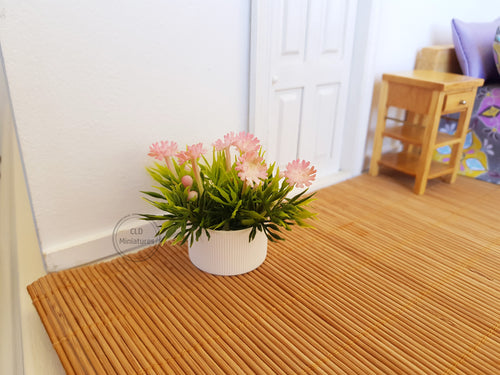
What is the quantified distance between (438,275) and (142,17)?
57.1 inches

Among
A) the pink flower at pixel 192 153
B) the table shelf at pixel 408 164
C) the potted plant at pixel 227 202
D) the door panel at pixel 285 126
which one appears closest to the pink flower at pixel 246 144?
the potted plant at pixel 227 202

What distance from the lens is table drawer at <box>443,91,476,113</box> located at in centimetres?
207

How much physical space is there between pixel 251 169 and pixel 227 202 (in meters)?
0.16

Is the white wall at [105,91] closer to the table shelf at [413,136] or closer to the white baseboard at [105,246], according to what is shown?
the white baseboard at [105,246]

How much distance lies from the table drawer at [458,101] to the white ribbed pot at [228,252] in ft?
4.28

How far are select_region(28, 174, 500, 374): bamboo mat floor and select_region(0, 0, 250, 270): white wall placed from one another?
234 mm

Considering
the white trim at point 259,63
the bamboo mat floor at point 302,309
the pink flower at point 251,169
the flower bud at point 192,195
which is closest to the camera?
the bamboo mat floor at point 302,309

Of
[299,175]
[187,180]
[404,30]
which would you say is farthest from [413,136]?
[187,180]

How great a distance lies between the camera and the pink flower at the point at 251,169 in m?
1.25

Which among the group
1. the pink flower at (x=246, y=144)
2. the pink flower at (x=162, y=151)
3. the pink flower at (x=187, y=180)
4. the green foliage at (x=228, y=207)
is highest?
the pink flower at (x=246, y=144)

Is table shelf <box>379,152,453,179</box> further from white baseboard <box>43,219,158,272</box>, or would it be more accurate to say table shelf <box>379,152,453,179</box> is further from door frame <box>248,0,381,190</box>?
white baseboard <box>43,219,158,272</box>

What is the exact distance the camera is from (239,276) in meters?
1.45

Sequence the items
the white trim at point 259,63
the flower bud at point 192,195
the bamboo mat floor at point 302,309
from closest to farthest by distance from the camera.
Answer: the bamboo mat floor at point 302,309 < the flower bud at point 192,195 < the white trim at point 259,63

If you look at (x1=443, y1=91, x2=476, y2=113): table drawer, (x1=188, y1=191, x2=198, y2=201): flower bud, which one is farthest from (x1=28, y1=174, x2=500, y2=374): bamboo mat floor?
(x1=443, y1=91, x2=476, y2=113): table drawer
